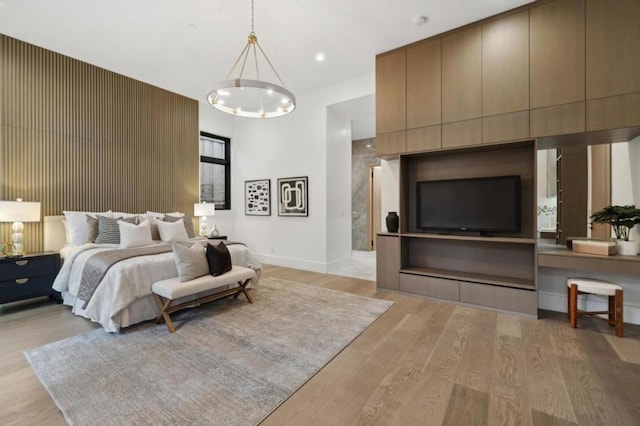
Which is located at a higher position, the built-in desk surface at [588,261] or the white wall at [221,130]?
the white wall at [221,130]

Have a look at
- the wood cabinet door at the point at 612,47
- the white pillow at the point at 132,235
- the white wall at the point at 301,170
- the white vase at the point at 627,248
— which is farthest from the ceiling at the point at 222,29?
the white vase at the point at 627,248

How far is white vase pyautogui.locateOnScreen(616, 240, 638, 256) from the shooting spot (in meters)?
2.71

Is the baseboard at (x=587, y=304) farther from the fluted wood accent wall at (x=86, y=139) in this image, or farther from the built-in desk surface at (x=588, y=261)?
the fluted wood accent wall at (x=86, y=139)

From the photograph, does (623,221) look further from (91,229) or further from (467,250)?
(91,229)

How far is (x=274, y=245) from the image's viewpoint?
19.7ft

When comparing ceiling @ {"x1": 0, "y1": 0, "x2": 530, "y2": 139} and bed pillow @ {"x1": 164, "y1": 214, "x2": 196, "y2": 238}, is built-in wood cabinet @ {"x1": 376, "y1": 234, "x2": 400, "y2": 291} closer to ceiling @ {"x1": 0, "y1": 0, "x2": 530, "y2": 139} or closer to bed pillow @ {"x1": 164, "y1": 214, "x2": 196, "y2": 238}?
ceiling @ {"x1": 0, "y1": 0, "x2": 530, "y2": 139}

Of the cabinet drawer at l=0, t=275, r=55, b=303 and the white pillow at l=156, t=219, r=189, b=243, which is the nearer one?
the cabinet drawer at l=0, t=275, r=55, b=303

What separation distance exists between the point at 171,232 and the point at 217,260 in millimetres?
1507

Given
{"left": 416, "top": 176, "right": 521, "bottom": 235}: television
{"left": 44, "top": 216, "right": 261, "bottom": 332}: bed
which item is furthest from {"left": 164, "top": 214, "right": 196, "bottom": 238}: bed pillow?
{"left": 416, "top": 176, "right": 521, "bottom": 235}: television

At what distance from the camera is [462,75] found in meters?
3.46

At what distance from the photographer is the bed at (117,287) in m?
2.68

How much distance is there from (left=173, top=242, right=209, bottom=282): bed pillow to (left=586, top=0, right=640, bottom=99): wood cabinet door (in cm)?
434

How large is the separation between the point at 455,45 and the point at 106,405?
477cm

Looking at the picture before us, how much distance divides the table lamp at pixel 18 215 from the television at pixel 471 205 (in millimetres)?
4889
